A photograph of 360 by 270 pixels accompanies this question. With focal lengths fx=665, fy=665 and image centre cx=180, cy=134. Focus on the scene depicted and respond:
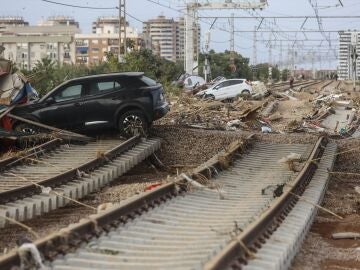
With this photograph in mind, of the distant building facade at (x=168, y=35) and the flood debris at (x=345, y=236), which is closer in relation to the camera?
the flood debris at (x=345, y=236)

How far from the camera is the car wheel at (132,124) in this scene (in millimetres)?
17203

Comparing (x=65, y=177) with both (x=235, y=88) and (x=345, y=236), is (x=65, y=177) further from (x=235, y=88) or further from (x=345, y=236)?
(x=235, y=88)

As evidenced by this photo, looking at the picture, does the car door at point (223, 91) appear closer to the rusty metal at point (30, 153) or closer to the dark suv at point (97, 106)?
the dark suv at point (97, 106)

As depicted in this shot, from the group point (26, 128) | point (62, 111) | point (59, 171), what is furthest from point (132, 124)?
point (59, 171)

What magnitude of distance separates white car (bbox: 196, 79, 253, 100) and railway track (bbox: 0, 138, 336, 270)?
30834mm

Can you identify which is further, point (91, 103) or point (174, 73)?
point (174, 73)

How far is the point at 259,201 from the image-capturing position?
10.2 m

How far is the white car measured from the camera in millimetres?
43875

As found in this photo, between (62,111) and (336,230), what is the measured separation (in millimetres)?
9489

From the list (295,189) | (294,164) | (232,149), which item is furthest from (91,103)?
(295,189)

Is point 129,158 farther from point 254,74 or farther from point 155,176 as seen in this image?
point 254,74

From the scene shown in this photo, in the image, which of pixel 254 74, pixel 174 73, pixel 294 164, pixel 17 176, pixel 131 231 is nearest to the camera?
pixel 131 231

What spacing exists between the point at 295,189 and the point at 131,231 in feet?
13.3

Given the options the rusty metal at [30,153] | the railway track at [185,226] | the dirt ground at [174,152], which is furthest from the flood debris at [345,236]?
the rusty metal at [30,153]
